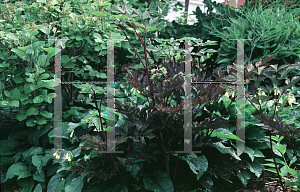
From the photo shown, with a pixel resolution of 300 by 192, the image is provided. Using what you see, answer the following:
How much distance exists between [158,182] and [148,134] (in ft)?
1.33

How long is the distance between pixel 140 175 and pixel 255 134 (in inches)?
40.2

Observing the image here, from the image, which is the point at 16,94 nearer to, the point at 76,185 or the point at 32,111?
the point at 32,111

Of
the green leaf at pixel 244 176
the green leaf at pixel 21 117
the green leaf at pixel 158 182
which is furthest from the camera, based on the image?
the green leaf at pixel 21 117

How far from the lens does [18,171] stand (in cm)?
202

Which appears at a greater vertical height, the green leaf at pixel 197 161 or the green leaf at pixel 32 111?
the green leaf at pixel 32 111

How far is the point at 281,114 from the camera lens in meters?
2.22

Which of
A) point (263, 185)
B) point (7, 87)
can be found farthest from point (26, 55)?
point (263, 185)

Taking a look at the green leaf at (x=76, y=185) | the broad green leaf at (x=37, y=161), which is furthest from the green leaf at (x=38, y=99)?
the green leaf at (x=76, y=185)

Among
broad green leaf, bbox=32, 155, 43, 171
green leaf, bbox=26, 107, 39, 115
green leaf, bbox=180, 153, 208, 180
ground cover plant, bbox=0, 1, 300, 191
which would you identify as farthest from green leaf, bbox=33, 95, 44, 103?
green leaf, bbox=180, 153, 208, 180

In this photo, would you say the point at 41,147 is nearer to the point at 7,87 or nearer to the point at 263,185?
the point at 7,87

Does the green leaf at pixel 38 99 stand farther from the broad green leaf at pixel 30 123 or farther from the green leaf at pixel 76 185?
the green leaf at pixel 76 185

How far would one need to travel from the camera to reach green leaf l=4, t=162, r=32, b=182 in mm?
1974

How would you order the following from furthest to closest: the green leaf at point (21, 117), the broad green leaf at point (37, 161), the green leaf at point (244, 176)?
the green leaf at point (21, 117) < the broad green leaf at point (37, 161) < the green leaf at point (244, 176)

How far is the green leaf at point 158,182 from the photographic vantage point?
1.55 m
